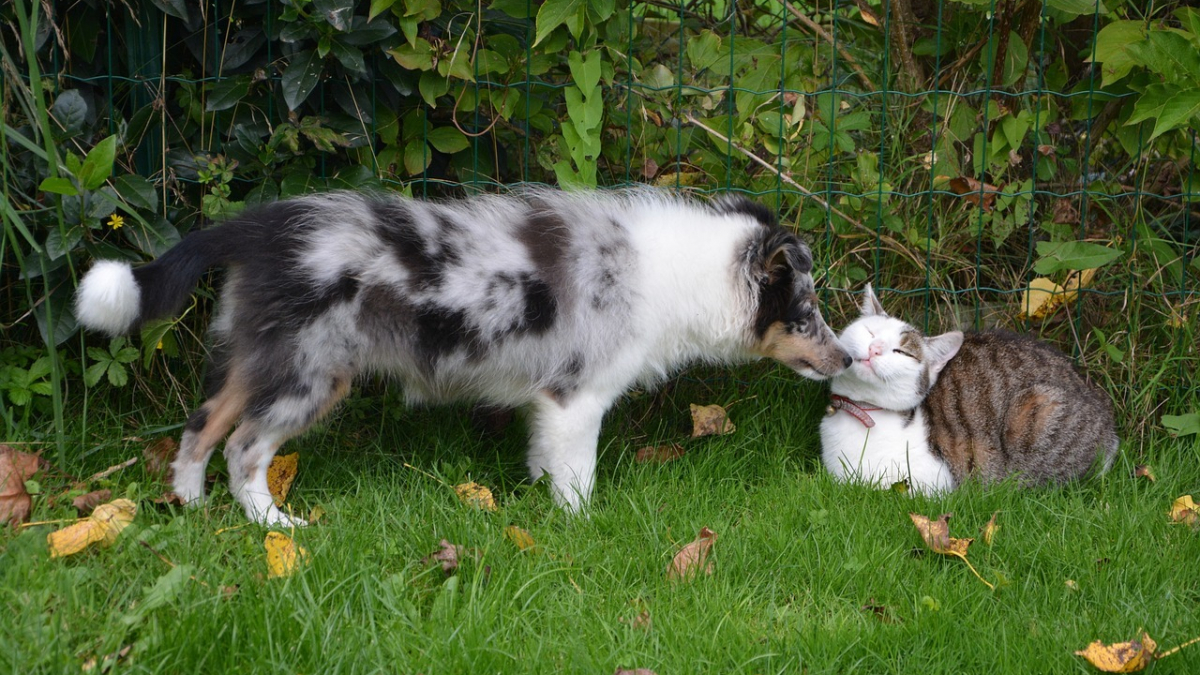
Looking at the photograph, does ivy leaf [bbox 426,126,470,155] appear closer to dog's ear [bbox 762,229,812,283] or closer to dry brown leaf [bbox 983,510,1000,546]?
dog's ear [bbox 762,229,812,283]

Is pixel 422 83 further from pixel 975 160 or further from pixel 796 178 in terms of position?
pixel 975 160

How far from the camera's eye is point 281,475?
4.14m

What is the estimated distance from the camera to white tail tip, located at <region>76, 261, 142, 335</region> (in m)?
3.51

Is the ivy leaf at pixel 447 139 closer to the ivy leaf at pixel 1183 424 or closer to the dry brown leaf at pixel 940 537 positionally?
the dry brown leaf at pixel 940 537

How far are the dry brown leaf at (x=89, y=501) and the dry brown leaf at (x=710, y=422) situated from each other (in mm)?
2244

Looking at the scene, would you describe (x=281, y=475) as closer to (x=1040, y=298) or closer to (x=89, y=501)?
(x=89, y=501)

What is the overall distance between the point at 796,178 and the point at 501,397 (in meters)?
1.76

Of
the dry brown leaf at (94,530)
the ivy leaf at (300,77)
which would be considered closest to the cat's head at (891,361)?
the ivy leaf at (300,77)

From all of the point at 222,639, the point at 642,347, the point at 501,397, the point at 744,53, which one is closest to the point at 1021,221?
the point at 744,53

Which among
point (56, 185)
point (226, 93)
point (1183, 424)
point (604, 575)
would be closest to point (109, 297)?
point (56, 185)

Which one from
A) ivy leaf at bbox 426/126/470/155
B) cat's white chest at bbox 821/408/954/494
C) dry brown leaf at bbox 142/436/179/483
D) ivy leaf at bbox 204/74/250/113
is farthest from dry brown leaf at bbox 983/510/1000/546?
ivy leaf at bbox 204/74/250/113

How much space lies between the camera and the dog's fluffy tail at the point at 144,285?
3.52 metres

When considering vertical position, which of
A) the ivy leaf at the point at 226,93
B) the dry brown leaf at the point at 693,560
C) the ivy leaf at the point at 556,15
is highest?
the ivy leaf at the point at 556,15

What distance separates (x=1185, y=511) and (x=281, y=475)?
334 centimetres
